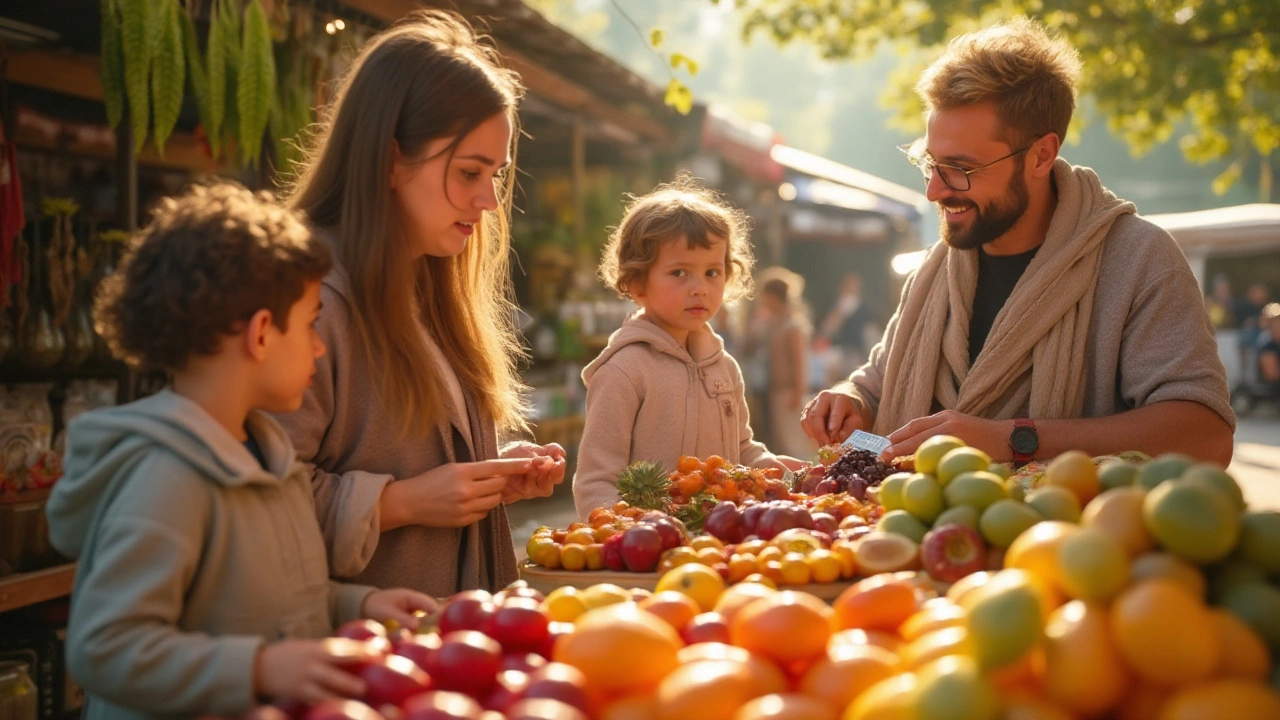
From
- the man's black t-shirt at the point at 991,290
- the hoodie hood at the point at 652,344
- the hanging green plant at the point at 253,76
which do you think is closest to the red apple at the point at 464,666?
the hoodie hood at the point at 652,344

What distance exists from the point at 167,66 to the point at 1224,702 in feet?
13.0

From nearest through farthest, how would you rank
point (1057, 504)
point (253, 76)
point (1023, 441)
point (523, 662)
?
point (523, 662) < point (1057, 504) < point (1023, 441) < point (253, 76)

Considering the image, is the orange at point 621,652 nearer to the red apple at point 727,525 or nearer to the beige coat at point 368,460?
the beige coat at point 368,460

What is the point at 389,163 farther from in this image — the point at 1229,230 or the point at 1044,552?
the point at 1229,230

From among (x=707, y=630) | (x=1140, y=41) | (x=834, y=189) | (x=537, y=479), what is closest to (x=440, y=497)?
(x=537, y=479)

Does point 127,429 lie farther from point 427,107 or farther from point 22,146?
point 22,146

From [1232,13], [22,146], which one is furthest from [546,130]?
[1232,13]

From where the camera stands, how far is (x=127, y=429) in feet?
5.88

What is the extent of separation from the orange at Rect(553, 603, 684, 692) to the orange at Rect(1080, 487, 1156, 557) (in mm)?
645

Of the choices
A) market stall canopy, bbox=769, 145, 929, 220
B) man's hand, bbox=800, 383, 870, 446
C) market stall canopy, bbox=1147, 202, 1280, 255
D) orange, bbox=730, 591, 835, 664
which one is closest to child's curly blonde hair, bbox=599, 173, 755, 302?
man's hand, bbox=800, 383, 870, 446

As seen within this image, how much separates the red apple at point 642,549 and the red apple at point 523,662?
0.77 meters

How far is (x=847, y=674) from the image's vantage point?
1.58 m

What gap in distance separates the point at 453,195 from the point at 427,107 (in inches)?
8.1

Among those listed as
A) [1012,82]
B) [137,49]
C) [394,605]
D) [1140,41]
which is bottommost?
[394,605]
